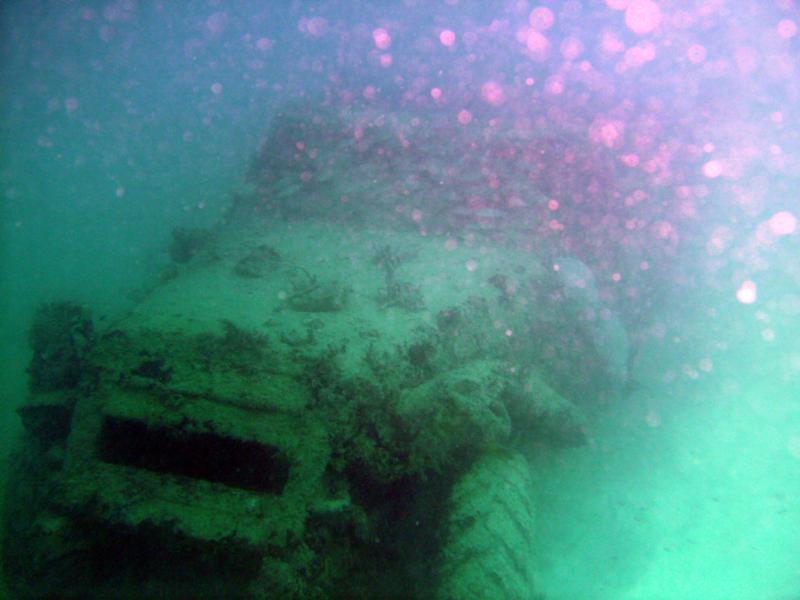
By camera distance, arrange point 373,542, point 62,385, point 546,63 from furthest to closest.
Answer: point 546,63 < point 62,385 < point 373,542

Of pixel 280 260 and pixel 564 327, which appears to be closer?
pixel 280 260

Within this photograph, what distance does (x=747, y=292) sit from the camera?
11086 mm

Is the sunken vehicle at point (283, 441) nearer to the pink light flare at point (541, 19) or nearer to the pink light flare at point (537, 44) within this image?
the pink light flare at point (537, 44)

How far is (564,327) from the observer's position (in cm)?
745

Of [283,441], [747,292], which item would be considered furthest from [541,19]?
[283,441]

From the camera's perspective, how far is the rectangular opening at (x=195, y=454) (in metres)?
3.14

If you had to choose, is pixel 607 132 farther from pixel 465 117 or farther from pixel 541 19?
pixel 541 19

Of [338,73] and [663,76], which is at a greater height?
[663,76]

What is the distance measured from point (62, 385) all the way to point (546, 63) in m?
15.4

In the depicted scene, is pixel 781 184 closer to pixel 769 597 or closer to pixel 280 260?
pixel 769 597

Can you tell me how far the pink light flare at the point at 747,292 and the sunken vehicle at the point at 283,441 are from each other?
8.65 metres

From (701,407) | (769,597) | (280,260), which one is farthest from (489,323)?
(769,597)

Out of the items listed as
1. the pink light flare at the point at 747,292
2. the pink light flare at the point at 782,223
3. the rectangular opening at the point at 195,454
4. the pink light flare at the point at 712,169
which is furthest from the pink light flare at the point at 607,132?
the rectangular opening at the point at 195,454

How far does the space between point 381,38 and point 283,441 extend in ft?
65.2
